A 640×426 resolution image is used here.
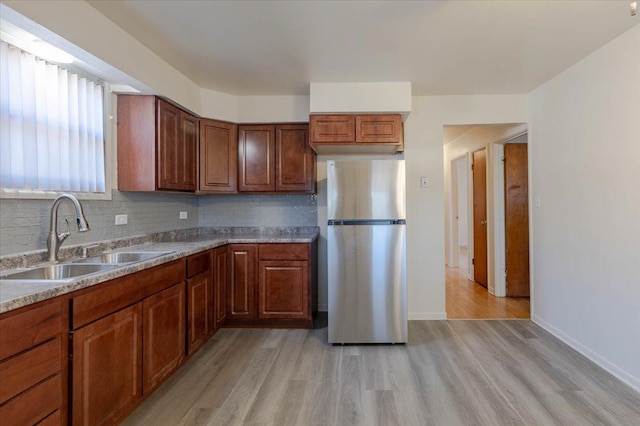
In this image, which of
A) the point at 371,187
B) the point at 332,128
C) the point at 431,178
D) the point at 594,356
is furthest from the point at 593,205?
the point at 332,128

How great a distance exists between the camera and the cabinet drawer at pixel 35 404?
→ 113cm

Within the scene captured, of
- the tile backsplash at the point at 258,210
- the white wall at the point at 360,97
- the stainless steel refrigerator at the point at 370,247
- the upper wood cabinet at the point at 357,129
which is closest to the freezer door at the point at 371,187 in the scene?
the stainless steel refrigerator at the point at 370,247

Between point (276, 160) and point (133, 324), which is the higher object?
point (276, 160)

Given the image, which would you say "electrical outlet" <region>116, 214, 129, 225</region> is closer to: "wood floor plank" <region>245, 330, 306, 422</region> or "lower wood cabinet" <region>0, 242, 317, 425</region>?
"lower wood cabinet" <region>0, 242, 317, 425</region>

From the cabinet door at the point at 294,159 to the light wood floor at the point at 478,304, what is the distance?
219 cm

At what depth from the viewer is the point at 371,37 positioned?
2246 mm

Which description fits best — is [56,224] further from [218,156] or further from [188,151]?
[218,156]

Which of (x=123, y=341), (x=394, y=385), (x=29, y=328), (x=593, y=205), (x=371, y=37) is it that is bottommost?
(x=394, y=385)

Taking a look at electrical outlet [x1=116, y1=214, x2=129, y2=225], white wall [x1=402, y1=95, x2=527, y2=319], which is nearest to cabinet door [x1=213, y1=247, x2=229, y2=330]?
electrical outlet [x1=116, y1=214, x2=129, y2=225]

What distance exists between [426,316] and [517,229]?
1.91m

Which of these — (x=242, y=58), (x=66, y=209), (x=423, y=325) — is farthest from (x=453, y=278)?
(x=66, y=209)

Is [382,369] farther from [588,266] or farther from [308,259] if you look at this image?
[588,266]

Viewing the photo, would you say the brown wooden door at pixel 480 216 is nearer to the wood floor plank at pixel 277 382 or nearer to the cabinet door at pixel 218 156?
the wood floor plank at pixel 277 382

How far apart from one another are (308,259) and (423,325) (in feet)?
4.55
